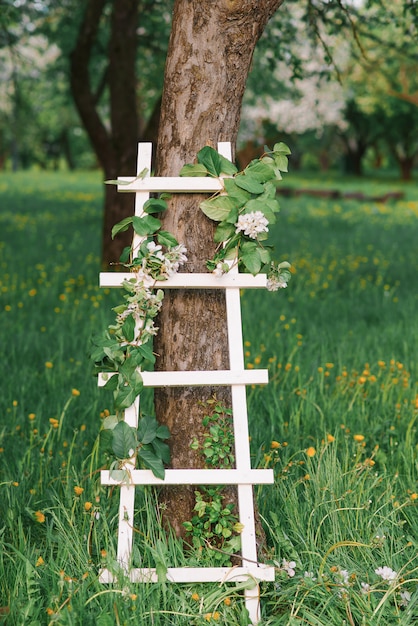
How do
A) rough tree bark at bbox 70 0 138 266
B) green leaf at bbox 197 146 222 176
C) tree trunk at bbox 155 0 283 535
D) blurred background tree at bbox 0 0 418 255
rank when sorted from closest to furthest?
green leaf at bbox 197 146 222 176 < tree trunk at bbox 155 0 283 535 < blurred background tree at bbox 0 0 418 255 < rough tree bark at bbox 70 0 138 266

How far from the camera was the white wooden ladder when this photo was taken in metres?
2.64

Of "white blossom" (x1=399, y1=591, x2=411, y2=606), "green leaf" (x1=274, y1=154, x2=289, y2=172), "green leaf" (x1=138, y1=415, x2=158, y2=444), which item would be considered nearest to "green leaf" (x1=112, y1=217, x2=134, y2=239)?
"green leaf" (x1=274, y1=154, x2=289, y2=172)

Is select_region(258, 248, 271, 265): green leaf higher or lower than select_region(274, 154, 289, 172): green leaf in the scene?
lower

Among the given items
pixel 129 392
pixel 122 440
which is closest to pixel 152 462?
pixel 122 440

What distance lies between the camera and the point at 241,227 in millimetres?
2621

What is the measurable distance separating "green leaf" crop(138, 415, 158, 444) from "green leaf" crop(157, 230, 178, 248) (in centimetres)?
67

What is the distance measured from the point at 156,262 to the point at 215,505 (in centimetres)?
96

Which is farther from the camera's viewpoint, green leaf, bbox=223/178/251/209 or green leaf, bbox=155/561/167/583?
green leaf, bbox=223/178/251/209

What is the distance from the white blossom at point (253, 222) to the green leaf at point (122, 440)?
2.78 ft

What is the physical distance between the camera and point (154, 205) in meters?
2.72

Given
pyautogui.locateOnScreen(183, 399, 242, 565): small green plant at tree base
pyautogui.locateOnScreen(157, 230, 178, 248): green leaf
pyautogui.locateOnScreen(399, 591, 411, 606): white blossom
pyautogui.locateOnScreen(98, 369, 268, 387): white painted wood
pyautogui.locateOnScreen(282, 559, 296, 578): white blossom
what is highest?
pyautogui.locateOnScreen(157, 230, 178, 248): green leaf

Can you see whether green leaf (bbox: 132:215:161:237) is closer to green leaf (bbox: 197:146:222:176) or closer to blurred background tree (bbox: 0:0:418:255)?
green leaf (bbox: 197:146:222:176)

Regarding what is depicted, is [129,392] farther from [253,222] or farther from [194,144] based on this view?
[194,144]

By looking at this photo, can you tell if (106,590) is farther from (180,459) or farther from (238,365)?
(238,365)
